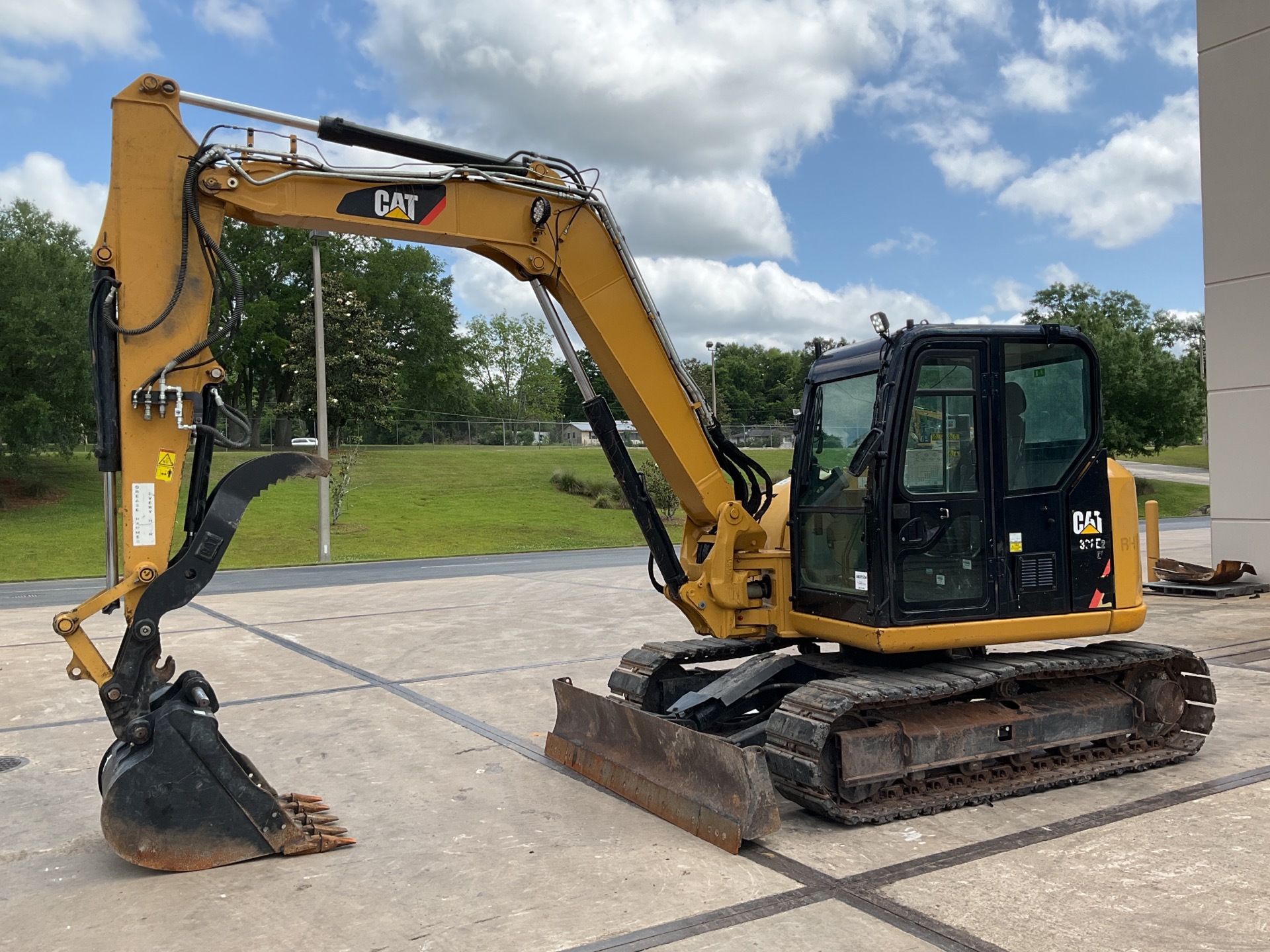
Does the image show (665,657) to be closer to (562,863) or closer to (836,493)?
(836,493)

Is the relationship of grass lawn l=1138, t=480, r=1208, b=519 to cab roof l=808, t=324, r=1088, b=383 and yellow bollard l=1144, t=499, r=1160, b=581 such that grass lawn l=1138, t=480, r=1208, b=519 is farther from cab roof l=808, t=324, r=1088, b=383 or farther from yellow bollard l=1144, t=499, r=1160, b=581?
cab roof l=808, t=324, r=1088, b=383

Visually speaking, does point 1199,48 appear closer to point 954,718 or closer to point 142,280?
point 954,718

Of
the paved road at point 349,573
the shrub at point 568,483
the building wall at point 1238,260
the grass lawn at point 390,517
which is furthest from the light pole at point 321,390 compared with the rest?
the building wall at point 1238,260

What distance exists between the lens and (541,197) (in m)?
6.55

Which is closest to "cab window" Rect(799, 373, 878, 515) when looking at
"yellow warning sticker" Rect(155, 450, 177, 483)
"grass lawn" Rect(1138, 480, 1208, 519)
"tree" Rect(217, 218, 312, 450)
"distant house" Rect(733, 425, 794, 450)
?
"yellow warning sticker" Rect(155, 450, 177, 483)

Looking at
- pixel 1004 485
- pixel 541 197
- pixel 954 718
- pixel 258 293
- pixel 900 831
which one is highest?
pixel 258 293

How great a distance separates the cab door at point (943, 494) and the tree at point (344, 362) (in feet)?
124

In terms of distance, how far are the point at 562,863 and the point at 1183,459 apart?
79.1 m

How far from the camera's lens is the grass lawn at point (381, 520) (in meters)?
28.3

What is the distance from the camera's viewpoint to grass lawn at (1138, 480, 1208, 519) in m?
45.6

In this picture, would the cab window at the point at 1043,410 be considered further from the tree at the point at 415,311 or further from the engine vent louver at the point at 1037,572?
the tree at the point at 415,311

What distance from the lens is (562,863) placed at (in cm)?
539

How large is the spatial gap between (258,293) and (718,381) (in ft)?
212

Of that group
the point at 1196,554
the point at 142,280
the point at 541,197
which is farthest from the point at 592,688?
the point at 1196,554
